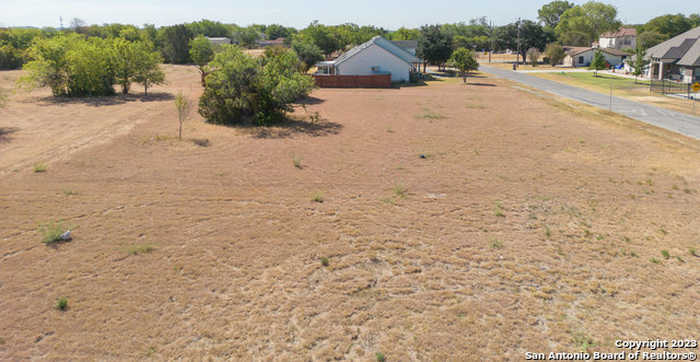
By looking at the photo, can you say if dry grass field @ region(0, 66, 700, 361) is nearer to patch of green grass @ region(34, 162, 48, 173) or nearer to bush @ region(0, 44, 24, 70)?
patch of green grass @ region(34, 162, 48, 173)

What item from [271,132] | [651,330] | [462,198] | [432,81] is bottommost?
[651,330]

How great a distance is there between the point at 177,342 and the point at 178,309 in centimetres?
106

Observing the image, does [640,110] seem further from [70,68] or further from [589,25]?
[589,25]

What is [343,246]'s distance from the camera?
1175 centimetres

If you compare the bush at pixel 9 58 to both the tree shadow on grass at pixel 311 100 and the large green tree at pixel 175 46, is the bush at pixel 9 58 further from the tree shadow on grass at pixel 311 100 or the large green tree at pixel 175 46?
the tree shadow on grass at pixel 311 100

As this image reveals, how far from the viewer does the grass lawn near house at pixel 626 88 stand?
36.9m

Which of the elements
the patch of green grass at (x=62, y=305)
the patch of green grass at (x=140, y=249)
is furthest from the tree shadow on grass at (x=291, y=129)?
the patch of green grass at (x=62, y=305)

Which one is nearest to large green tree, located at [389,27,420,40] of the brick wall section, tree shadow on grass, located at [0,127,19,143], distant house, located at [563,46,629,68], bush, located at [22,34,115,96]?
distant house, located at [563,46,629,68]

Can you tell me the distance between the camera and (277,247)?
11641 millimetres

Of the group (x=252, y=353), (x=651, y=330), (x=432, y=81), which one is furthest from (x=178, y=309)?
(x=432, y=81)

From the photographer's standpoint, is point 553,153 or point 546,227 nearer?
point 546,227

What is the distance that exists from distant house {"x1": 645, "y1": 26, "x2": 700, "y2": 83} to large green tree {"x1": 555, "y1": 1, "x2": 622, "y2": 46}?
209 ft

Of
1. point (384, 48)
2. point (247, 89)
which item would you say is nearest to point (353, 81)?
point (384, 48)

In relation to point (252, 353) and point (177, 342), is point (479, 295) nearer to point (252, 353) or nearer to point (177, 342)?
point (252, 353)
